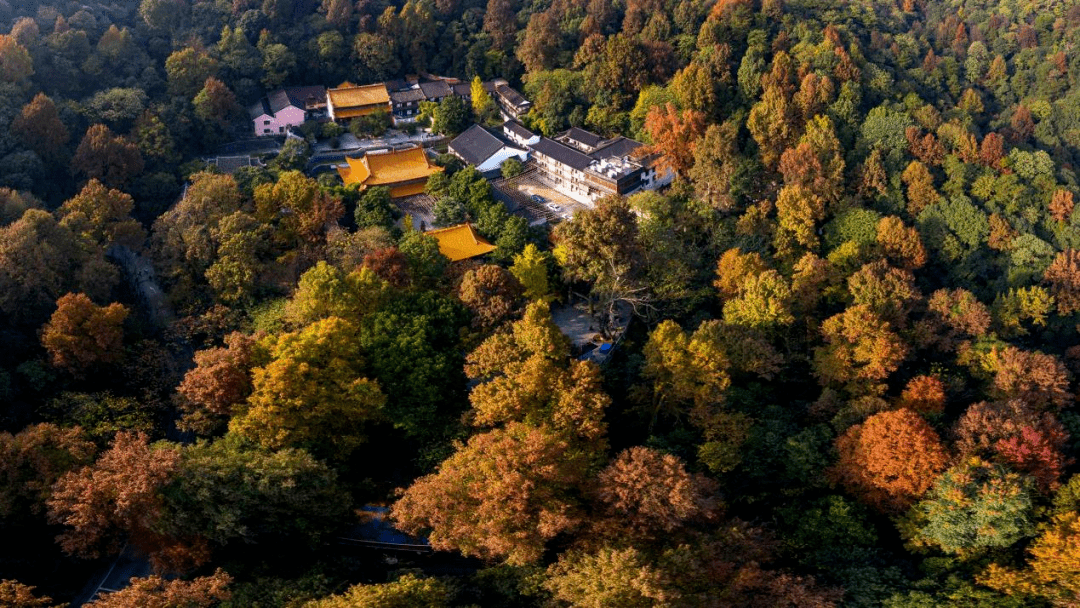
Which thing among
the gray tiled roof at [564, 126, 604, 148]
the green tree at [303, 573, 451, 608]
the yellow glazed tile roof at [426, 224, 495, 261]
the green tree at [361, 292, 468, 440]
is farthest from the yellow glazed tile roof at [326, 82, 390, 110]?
the green tree at [303, 573, 451, 608]

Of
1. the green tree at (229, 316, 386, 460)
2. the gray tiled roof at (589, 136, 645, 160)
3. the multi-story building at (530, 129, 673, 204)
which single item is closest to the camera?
the green tree at (229, 316, 386, 460)

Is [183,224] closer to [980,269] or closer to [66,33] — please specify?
[66,33]

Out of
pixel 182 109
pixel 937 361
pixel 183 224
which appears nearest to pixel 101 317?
pixel 183 224

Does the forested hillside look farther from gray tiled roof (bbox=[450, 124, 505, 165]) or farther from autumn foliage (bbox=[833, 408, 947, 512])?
gray tiled roof (bbox=[450, 124, 505, 165])

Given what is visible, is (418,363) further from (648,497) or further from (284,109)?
(284,109)

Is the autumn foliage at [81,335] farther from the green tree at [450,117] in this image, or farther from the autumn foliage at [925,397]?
the autumn foliage at [925,397]

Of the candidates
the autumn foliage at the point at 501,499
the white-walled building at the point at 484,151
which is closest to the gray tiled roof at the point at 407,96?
the white-walled building at the point at 484,151

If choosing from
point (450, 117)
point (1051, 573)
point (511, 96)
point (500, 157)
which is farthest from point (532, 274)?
point (511, 96)
